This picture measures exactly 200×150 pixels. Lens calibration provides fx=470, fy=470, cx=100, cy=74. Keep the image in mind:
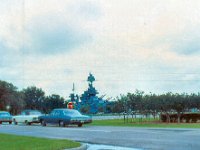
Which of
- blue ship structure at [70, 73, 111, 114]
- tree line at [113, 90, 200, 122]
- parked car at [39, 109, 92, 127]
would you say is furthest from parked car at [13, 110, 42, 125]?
blue ship structure at [70, 73, 111, 114]

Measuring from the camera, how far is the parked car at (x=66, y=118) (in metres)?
35.9

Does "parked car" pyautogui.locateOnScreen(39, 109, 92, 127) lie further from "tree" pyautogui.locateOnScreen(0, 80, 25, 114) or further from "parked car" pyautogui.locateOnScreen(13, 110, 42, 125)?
"tree" pyautogui.locateOnScreen(0, 80, 25, 114)

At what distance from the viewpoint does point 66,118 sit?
36.1 metres

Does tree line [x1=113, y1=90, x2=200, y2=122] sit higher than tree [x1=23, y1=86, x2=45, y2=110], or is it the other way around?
tree [x1=23, y1=86, x2=45, y2=110]

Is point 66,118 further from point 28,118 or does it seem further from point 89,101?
point 89,101

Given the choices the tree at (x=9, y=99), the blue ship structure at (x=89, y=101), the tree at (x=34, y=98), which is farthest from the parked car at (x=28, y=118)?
the tree at (x=34, y=98)

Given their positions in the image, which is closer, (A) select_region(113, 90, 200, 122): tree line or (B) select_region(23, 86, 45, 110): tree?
(A) select_region(113, 90, 200, 122): tree line

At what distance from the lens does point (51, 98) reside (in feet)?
401

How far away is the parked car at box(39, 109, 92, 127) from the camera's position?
3588 centimetres

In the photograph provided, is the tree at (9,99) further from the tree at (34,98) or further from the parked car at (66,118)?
the parked car at (66,118)

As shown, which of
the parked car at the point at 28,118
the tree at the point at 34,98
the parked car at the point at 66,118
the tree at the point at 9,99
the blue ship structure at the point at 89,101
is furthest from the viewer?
the tree at the point at 34,98

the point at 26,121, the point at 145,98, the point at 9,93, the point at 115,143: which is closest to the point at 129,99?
the point at 145,98

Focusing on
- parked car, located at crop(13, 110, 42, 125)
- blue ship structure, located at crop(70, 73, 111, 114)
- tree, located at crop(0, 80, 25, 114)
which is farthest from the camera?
tree, located at crop(0, 80, 25, 114)

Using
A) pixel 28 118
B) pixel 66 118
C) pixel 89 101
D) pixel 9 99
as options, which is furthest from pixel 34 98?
pixel 66 118
